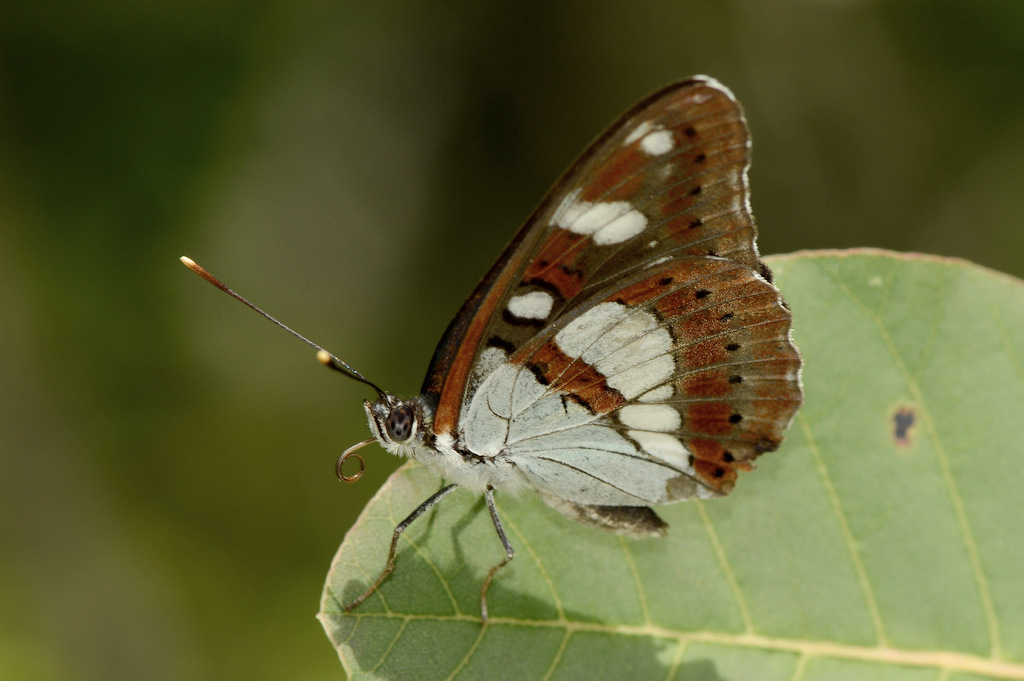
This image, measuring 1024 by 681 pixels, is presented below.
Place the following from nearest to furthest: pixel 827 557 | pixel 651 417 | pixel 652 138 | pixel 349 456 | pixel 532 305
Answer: pixel 827 557 → pixel 652 138 → pixel 532 305 → pixel 651 417 → pixel 349 456

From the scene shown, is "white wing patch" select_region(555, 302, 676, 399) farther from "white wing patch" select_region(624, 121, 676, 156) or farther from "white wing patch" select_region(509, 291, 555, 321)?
"white wing patch" select_region(624, 121, 676, 156)

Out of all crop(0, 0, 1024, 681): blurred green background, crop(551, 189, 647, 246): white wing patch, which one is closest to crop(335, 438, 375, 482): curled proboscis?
crop(551, 189, 647, 246): white wing patch

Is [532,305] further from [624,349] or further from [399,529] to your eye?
[399,529]

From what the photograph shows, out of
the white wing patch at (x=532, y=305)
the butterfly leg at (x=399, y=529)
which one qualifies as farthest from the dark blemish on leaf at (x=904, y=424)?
the butterfly leg at (x=399, y=529)

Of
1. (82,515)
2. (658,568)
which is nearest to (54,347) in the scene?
(82,515)

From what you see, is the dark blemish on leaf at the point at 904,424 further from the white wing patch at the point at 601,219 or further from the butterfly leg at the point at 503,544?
the butterfly leg at the point at 503,544

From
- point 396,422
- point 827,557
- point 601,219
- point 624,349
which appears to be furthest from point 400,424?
point 827,557

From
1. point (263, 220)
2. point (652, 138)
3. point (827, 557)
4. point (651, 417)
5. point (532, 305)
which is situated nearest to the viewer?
point (827, 557)
